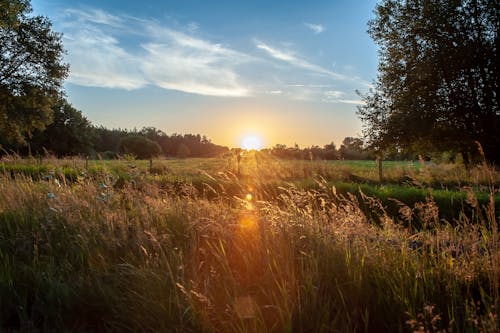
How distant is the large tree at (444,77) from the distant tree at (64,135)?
37.6 meters

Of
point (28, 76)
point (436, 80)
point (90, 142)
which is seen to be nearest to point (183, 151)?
point (90, 142)

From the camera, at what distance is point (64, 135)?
45.5m

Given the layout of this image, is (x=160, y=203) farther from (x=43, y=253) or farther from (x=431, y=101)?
(x=431, y=101)

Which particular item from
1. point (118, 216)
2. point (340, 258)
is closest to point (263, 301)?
point (340, 258)

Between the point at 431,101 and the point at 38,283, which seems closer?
the point at 38,283

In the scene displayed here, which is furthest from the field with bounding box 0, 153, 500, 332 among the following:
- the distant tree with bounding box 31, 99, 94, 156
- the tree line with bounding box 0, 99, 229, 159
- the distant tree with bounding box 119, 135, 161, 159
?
the distant tree with bounding box 119, 135, 161, 159

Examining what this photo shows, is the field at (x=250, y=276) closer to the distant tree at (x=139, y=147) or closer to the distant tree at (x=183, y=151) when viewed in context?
the distant tree at (x=139, y=147)

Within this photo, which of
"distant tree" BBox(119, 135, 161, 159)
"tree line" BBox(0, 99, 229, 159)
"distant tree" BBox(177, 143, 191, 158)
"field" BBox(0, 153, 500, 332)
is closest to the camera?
"field" BBox(0, 153, 500, 332)

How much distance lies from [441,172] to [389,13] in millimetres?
7655

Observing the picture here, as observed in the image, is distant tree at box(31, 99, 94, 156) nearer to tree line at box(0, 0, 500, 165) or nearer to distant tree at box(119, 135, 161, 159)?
distant tree at box(119, 135, 161, 159)

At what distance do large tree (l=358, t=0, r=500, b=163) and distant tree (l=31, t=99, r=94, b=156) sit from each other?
3758cm

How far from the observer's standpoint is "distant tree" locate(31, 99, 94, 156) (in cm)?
4456

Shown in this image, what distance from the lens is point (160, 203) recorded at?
18.5 feet

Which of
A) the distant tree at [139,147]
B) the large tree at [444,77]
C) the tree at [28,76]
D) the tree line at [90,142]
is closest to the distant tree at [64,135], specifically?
the tree line at [90,142]
